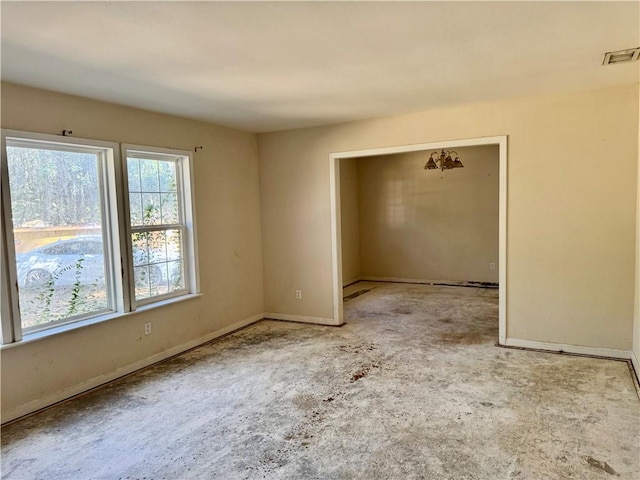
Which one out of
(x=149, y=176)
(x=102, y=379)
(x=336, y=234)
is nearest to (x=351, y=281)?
(x=336, y=234)

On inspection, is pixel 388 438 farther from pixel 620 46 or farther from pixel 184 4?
pixel 620 46

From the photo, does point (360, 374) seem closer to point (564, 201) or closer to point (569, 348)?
point (569, 348)

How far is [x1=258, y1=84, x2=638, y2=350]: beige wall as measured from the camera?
366cm

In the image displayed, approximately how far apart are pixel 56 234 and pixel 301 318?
2976 millimetres

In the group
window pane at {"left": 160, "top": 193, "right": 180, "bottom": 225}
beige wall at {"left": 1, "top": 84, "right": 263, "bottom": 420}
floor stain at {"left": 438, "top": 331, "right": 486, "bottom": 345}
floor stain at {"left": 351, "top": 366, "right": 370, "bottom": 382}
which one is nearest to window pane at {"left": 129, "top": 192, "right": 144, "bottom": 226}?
window pane at {"left": 160, "top": 193, "right": 180, "bottom": 225}

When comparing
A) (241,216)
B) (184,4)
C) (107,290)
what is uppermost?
(184,4)

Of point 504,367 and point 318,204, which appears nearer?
point 504,367

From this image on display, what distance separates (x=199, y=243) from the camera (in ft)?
15.0

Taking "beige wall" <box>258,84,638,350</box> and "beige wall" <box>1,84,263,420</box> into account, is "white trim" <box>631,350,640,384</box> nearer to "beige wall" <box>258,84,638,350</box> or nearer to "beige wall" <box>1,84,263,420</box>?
"beige wall" <box>258,84,638,350</box>

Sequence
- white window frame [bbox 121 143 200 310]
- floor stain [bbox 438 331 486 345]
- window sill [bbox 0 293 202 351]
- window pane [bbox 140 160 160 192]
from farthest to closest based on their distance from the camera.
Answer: floor stain [bbox 438 331 486 345] → white window frame [bbox 121 143 200 310] → window pane [bbox 140 160 160 192] → window sill [bbox 0 293 202 351]

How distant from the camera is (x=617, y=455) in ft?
7.57

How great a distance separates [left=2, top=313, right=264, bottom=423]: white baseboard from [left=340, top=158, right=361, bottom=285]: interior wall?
11.0ft

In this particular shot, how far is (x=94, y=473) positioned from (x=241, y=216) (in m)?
3.32

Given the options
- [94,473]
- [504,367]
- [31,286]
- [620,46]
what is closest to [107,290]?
[31,286]
